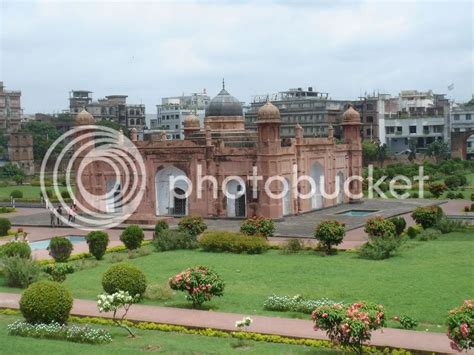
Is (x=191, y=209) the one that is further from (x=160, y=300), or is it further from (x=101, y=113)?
(x=101, y=113)

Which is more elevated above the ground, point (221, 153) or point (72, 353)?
point (221, 153)

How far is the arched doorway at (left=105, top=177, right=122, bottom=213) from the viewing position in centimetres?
3597

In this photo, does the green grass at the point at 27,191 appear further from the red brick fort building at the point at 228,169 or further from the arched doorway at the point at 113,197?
the red brick fort building at the point at 228,169

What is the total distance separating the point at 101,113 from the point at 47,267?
78364 millimetres

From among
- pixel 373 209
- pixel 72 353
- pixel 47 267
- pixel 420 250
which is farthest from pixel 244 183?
pixel 72 353

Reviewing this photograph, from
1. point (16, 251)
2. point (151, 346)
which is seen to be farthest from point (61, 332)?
point (16, 251)

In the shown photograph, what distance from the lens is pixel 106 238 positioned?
73.0 feet

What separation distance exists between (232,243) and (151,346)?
11096 mm

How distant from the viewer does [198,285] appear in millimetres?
14672

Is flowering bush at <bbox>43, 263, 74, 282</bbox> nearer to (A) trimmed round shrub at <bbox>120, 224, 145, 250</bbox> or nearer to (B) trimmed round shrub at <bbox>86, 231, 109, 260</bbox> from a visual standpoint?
(B) trimmed round shrub at <bbox>86, 231, 109, 260</bbox>

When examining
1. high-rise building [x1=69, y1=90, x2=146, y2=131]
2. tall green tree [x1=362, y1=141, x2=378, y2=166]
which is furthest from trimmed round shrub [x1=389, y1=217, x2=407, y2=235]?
high-rise building [x1=69, y1=90, x2=146, y2=131]

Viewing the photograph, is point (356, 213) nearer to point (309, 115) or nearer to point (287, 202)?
point (287, 202)

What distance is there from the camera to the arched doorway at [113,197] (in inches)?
1416

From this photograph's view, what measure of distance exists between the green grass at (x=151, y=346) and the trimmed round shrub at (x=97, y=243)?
9222mm
